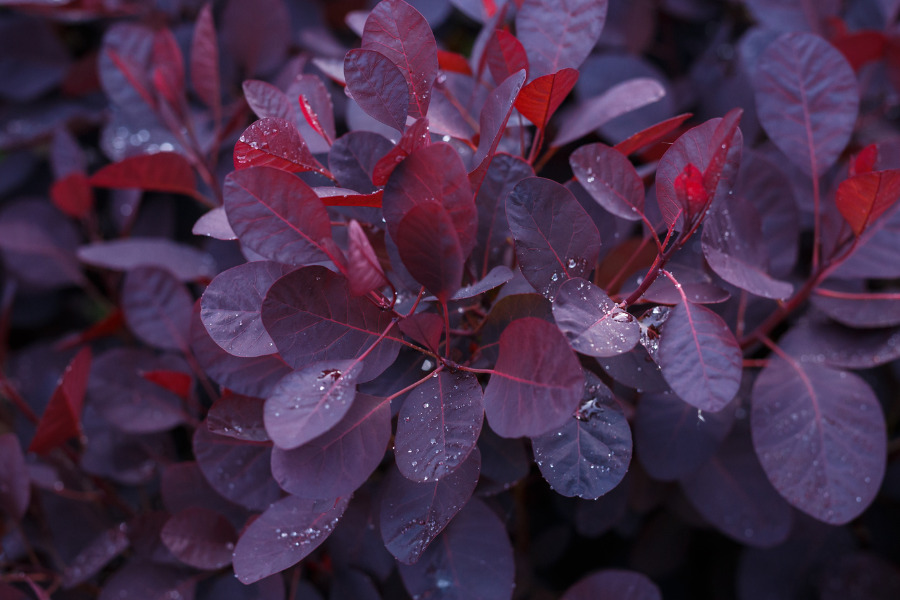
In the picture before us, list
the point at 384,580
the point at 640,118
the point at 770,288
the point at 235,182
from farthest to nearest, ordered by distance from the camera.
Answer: the point at 640,118
the point at 384,580
the point at 770,288
the point at 235,182

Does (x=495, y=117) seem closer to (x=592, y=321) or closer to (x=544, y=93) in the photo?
(x=544, y=93)

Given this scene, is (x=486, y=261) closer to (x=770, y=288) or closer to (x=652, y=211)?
(x=652, y=211)

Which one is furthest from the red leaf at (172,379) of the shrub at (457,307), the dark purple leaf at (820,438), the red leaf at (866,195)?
the red leaf at (866,195)

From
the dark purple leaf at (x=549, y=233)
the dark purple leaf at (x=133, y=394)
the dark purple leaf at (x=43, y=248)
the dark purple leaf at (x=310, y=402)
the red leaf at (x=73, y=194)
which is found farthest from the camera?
the dark purple leaf at (x=43, y=248)

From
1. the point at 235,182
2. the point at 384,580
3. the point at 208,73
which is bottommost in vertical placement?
the point at 384,580

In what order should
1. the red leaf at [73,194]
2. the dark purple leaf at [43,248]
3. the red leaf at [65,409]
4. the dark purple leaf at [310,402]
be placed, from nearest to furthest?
the dark purple leaf at [310,402], the red leaf at [65,409], the red leaf at [73,194], the dark purple leaf at [43,248]

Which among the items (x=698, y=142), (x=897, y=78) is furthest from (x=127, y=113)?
(x=897, y=78)

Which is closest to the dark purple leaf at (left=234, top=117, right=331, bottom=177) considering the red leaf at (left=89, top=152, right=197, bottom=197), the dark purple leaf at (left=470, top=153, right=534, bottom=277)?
the dark purple leaf at (left=470, top=153, right=534, bottom=277)

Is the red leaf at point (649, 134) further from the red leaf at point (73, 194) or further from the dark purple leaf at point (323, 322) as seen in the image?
the red leaf at point (73, 194)
